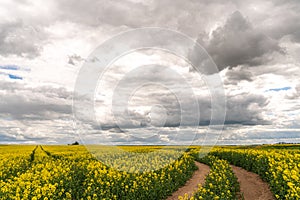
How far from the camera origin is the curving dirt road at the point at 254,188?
15977 mm

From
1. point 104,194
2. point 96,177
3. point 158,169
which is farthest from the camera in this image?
point 158,169

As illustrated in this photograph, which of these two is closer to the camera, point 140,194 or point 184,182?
point 140,194

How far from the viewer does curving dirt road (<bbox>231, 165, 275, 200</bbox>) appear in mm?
15977

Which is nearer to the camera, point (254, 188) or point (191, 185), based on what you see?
point (254, 188)

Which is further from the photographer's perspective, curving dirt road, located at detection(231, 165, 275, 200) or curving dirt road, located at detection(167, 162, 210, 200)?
curving dirt road, located at detection(167, 162, 210, 200)

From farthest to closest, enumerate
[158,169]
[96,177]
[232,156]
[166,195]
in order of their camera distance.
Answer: [232,156], [158,169], [166,195], [96,177]

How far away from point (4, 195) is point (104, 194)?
161 inches

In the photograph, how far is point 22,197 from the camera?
34.7 ft

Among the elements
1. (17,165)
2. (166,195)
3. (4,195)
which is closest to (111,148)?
(17,165)

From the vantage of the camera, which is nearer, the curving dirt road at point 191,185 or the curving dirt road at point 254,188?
the curving dirt road at point 254,188

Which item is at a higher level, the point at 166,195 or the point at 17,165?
the point at 17,165

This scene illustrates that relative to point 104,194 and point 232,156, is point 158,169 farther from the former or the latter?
point 232,156

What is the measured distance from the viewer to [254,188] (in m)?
17.8

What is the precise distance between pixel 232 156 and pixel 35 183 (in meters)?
23.2
